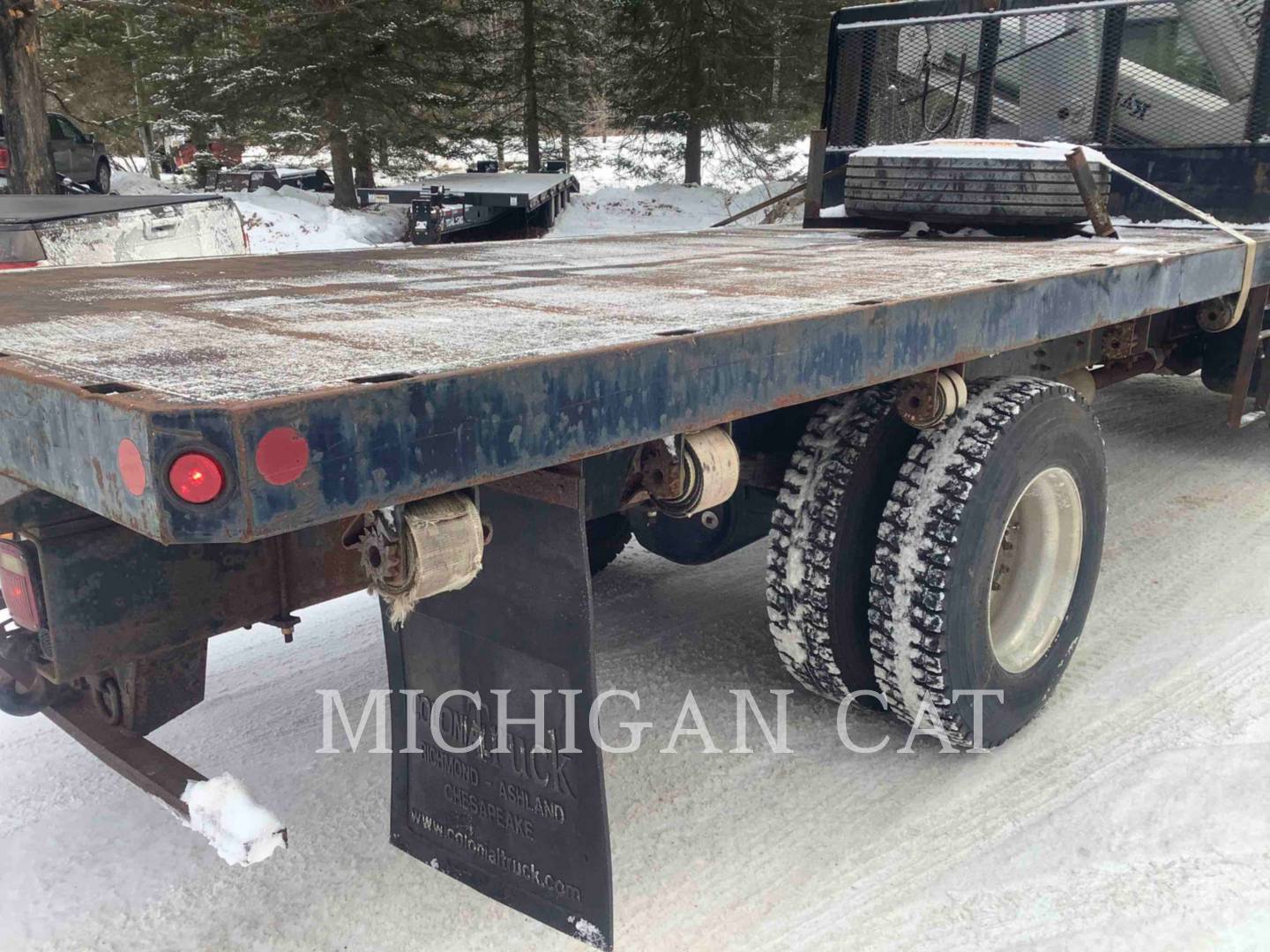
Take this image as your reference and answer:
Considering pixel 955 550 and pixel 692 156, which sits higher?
pixel 692 156

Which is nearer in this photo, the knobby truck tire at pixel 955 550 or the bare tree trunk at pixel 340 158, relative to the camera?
the knobby truck tire at pixel 955 550

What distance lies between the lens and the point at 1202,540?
15.9 ft

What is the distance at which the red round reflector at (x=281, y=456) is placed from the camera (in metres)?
1.31

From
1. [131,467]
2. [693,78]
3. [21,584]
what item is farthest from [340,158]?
[131,467]

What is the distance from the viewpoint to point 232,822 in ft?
6.82

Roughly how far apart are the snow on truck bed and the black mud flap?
0.38 metres

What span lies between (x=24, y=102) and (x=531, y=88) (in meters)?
9.99

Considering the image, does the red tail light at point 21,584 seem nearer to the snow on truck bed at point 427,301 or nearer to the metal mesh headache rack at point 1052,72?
the snow on truck bed at point 427,301

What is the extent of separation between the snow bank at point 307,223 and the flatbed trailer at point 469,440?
50.1 feet

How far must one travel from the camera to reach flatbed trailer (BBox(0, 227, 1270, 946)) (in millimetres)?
1408

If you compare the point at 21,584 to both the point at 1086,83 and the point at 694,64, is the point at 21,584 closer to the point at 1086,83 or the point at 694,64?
the point at 1086,83

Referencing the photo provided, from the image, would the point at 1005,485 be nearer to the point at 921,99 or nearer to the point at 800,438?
the point at 800,438

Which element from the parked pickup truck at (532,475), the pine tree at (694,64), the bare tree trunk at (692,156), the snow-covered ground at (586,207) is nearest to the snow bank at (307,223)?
the snow-covered ground at (586,207)

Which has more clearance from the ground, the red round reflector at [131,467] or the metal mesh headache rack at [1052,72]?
the metal mesh headache rack at [1052,72]
